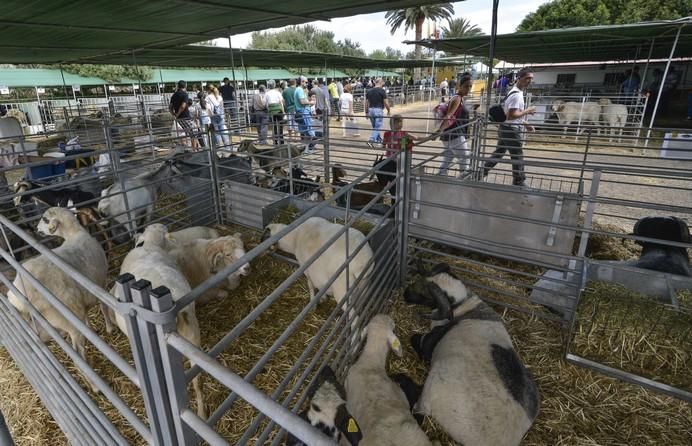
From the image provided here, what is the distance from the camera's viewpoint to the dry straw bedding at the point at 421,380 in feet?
9.03

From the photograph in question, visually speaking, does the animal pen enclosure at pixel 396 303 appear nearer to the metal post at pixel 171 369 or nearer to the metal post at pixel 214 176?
the metal post at pixel 171 369

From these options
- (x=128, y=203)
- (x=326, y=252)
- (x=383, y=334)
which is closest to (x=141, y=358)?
(x=383, y=334)

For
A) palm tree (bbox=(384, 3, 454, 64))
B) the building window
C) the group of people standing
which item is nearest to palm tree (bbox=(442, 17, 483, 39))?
palm tree (bbox=(384, 3, 454, 64))

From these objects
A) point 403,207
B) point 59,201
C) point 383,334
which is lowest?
point 383,334

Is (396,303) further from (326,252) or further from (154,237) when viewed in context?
(154,237)

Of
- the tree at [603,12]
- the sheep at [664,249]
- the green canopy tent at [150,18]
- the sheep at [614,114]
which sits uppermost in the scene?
the tree at [603,12]

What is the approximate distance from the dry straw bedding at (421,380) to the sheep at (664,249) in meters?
1.25

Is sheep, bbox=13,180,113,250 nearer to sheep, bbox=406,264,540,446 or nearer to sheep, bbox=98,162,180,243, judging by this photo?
sheep, bbox=98,162,180,243

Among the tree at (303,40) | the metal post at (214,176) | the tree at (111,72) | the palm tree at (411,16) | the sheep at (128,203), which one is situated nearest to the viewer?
the sheep at (128,203)

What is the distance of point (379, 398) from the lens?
259 cm

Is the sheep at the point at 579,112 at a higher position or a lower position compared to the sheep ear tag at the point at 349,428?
higher

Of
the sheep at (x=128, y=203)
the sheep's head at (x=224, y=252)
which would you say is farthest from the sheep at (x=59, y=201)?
the sheep's head at (x=224, y=252)

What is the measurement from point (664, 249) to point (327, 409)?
4.10 m

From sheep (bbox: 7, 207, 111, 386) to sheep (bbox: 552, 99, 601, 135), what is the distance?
15.8 m
